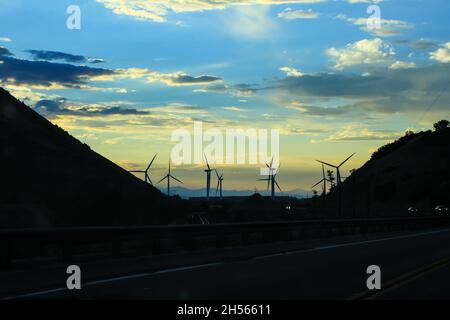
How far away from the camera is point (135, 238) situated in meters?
19.2

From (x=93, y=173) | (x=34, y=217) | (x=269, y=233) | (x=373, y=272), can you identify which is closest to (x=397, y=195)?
(x=93, y=173)

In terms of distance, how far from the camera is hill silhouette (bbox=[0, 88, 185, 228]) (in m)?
70.1

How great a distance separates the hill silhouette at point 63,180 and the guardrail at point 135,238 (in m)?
34.2

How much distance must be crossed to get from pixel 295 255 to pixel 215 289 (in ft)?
28.4

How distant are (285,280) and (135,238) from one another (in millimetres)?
6187

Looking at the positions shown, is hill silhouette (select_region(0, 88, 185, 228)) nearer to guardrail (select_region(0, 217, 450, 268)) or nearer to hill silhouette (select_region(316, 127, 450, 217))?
guardrail (select_region(0, 217, 450, 268))

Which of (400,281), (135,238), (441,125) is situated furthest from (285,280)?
(441,125)

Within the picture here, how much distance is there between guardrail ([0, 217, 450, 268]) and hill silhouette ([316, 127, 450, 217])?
87961mm

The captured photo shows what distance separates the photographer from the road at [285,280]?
1184cm

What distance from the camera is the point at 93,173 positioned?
88125mm

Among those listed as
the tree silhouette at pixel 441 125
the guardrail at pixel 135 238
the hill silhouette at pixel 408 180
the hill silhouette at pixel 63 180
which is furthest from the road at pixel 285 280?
the tree silhouette at pixel 441 125

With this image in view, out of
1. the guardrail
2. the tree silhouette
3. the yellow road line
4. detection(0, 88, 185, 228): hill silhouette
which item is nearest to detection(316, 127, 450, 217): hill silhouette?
the tree silhouette

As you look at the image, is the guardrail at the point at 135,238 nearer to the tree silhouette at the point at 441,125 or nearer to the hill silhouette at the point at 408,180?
the hill silhouette at the point at 408,180
